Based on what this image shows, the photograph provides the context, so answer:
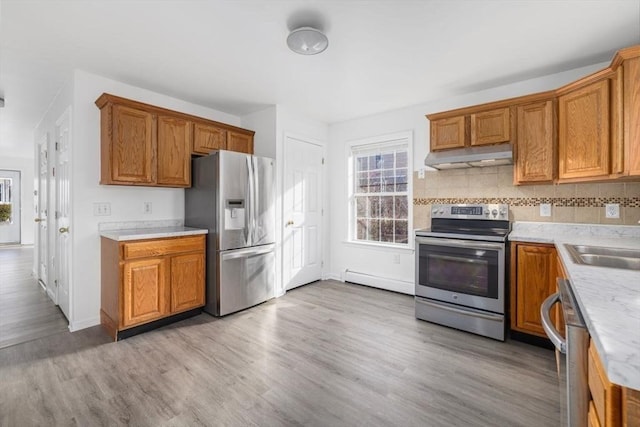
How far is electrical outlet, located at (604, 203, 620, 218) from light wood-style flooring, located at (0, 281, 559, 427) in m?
1.34

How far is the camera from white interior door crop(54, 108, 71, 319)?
283 centimetres

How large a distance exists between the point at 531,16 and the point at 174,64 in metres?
2.84

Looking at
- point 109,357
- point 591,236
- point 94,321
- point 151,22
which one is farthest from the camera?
point 94,321

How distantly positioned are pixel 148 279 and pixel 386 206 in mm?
2989

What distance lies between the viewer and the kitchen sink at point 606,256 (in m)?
1.68

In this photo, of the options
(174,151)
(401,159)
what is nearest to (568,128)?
(401,159)

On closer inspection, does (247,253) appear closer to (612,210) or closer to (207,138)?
(207,138)

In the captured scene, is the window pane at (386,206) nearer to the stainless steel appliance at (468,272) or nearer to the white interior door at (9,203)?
the stainless steel appliance at (468,272)

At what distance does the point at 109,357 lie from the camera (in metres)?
2.29

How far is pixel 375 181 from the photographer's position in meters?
4.23

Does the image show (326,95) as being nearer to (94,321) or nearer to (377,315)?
(377,315)

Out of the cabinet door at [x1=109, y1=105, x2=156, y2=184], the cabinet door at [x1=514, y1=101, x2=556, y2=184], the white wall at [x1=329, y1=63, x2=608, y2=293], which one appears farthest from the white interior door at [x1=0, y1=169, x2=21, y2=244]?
the cabinet door at [x1=514, y1=101, x2=556, y2=184]

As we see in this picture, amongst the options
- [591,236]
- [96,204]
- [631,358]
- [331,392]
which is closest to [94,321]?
[96,204]

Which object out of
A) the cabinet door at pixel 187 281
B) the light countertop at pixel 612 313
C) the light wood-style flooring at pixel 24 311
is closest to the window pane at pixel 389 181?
the light countertop at pixel 612 313
